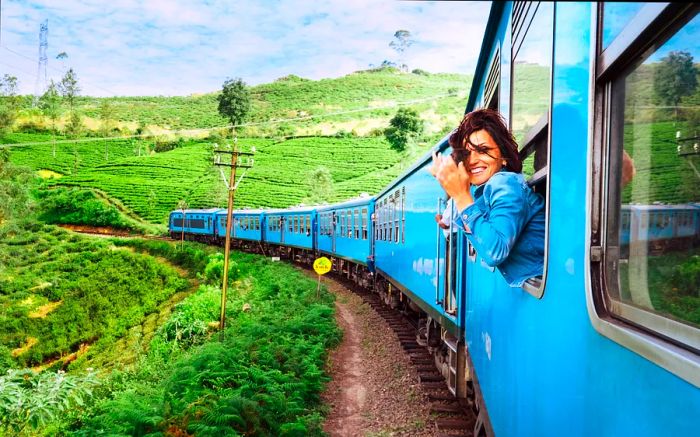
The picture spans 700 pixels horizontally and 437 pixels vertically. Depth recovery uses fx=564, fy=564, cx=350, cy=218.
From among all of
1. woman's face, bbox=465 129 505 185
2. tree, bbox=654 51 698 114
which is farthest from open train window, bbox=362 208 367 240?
tree, bbox=654 51 698 114

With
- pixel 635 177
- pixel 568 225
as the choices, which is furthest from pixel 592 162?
pixel 568 225

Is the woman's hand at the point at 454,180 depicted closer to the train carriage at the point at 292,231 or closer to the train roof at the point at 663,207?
the train roof at the point at 663,207

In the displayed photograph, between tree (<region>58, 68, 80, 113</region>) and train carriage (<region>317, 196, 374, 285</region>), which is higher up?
tree (<region>58, 68, 80, 113</region>)

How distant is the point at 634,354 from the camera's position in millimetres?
1007

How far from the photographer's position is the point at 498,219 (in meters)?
1.89

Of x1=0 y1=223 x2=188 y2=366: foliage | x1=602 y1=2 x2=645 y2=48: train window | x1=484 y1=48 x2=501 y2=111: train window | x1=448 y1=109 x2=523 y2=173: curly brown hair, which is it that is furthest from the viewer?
x1=0 y1=223 x2=188 y2=366: foliage

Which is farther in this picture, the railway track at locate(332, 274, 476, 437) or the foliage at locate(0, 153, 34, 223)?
the foliage at locate(0, 153, 34, 223)

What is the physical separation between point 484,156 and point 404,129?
65826 mm

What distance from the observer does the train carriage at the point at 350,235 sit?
48.1 ft

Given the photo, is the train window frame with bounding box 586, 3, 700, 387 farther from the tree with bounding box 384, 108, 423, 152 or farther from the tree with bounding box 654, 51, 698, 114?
the tree with bounding box 384, 108, 423, 152

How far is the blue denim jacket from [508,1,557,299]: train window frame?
6cm

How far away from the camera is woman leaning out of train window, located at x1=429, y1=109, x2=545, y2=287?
1.90 meters

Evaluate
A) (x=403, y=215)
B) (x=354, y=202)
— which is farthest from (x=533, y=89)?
(x=354, y=202)

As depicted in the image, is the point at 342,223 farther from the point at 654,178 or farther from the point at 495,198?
the point at 654,178
